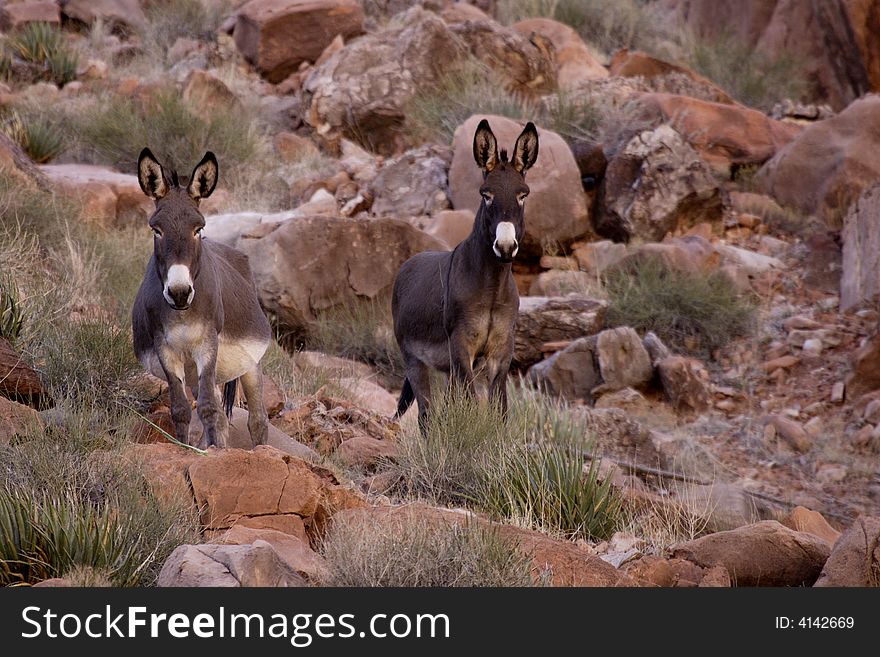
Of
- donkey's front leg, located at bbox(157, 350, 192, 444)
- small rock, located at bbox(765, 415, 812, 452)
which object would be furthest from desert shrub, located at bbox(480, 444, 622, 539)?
small rock, located at bbox(765, 415, 812, 452)

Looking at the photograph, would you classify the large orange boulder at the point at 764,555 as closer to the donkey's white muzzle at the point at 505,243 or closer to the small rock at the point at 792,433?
the donkey's white muzzle at the point at 505,243

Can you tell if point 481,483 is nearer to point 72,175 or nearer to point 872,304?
point 872,304

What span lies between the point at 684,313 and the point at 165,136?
879 cm

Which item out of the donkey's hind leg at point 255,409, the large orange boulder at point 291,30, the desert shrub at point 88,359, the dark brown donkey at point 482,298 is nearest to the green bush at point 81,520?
the donkey's hind leg at point 255,409

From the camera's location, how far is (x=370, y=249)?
14297 mm

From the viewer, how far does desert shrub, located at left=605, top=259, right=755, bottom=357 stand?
1550cm

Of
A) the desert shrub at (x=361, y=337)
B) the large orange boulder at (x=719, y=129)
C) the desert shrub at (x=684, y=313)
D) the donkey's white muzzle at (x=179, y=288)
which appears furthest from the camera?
the large orange boulder at (x=719, y=129)

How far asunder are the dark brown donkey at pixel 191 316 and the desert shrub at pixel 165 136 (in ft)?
35.8

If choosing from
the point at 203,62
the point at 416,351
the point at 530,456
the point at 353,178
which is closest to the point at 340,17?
the point at 203,62

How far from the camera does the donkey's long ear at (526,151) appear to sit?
8.80m

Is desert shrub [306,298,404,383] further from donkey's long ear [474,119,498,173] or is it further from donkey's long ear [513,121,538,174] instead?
donkey's long ear [513,121,538,174]

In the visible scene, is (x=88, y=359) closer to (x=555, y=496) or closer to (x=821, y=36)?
(x=555, y=496)
